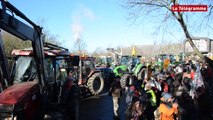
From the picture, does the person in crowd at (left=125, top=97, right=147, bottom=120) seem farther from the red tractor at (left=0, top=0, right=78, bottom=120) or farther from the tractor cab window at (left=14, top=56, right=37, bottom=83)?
the tractor cab window at (left=14, top=56, right=37, bottom=83)

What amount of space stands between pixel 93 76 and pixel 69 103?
8844 millimetres

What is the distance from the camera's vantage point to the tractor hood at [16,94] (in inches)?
252

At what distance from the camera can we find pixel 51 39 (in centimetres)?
3919

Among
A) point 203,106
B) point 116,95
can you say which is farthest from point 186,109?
point 116,95

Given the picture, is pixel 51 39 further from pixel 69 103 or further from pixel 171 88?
pixel 69 103

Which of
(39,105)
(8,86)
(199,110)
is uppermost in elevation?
(8,86)

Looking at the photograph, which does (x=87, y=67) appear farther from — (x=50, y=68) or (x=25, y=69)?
(x=25, y=69)

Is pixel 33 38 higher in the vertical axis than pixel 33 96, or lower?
higher

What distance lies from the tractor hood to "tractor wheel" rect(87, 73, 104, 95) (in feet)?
36.6

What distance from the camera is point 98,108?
49.2 feet

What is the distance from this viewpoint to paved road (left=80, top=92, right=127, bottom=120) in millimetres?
13073

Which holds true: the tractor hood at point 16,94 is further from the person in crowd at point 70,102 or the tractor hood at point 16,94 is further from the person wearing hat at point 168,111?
the person wearing hat at point 168,111

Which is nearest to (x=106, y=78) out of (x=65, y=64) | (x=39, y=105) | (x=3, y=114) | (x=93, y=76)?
(x=93, y=76)

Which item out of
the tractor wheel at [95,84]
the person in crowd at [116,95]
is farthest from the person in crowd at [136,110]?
the tractor wheel at [95,84]
